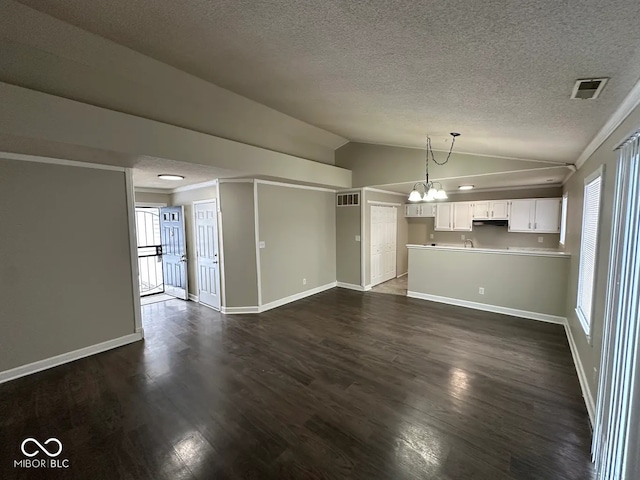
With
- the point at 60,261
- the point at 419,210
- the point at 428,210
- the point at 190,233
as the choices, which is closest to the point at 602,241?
the point at 428,210

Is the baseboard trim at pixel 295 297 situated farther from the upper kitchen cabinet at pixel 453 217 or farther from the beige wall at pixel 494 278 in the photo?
the upper kitchen cabinet at pixel 453 217

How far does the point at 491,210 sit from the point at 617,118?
4996mm

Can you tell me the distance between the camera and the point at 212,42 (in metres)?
2.21

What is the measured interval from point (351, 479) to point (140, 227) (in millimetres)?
7459

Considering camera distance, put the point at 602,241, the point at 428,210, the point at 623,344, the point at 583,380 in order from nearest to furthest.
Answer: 1. the point at 623,344
2. the point at 602,241
3. the point at 583,380
4. the point at 428,210

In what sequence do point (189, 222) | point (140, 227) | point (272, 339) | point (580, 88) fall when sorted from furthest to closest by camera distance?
point (140, 227) < point (189, 222) < point (272, 339) < point (580, 88)

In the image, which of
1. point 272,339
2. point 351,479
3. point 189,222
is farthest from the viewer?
point 189,222

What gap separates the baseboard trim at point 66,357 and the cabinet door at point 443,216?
23.3 ft

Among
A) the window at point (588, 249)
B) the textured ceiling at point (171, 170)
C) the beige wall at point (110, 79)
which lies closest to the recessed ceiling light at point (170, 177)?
the textured ceiling at point (171, 170)

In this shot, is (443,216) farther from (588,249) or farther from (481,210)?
(588,249)

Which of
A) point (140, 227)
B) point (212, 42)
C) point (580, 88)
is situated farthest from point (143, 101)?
point (140, 227)

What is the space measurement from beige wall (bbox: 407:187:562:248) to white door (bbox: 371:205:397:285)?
0.99 metres

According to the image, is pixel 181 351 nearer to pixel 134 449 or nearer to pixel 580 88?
pixel 134 449

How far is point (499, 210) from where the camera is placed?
20.9 feet
